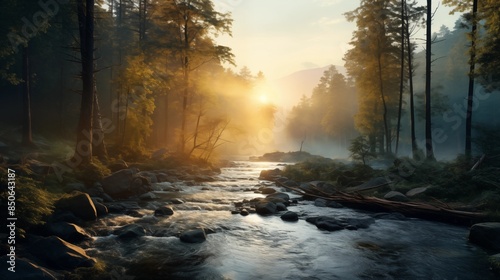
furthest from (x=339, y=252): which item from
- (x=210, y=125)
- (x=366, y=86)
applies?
(x=366, y=86)

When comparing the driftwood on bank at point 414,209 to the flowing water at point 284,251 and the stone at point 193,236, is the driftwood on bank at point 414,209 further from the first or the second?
the stone at point 193,236

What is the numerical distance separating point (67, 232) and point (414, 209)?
10234 mm

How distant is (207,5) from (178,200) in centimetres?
1702

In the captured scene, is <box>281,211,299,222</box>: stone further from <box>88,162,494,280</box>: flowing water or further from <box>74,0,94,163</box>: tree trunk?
<box>74,0,94,163</box>: tree trunk

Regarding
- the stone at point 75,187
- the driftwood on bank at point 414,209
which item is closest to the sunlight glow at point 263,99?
the driftwood on bank at point 414,209

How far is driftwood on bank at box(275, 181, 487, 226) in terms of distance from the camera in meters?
9.21

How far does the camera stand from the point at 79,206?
342 inches

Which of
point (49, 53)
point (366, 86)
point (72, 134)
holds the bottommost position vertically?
point (72, 134)

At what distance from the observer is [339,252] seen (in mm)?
7043

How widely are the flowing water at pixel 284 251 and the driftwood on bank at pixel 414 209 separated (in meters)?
0.47

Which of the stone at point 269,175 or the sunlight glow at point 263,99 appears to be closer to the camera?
the stone at point 269,175

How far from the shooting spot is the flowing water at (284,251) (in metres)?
5.86

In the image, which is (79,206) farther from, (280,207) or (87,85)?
(87,85)

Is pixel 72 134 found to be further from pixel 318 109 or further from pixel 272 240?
pixel 318 109
